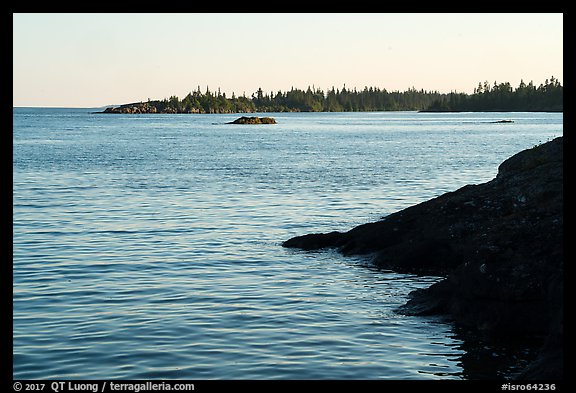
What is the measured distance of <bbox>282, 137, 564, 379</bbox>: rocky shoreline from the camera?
14820 millimetres

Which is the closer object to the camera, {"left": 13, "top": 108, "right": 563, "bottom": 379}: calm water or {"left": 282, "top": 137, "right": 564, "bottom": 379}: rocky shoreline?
{"left": 13, "top": 108, "right": 563, "bottom": 379}: calm water

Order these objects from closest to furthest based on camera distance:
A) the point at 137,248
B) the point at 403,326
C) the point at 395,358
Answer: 1. the point at 395,358
2. the point at 403,326
3. the point at 137,248

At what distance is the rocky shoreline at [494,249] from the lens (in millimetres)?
14820

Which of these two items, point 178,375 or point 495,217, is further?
point 495,217

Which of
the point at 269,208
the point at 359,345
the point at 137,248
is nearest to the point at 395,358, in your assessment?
the point at 359,345

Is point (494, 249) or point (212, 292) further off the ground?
point (494, 249)

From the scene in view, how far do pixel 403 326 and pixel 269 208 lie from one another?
890 inches

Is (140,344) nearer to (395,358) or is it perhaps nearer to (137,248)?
(395,358)

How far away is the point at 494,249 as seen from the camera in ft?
53.3

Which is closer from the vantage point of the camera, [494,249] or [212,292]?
[494,249]

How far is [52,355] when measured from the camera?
14.0m

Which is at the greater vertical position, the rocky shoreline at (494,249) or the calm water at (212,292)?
the rocky shoreline at (494,249)

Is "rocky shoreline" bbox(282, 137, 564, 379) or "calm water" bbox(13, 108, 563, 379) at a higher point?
"rocky shoreline" bbox(282, 137, 564, 379)

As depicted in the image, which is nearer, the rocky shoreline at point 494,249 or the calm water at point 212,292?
the calm water at point 212,292
